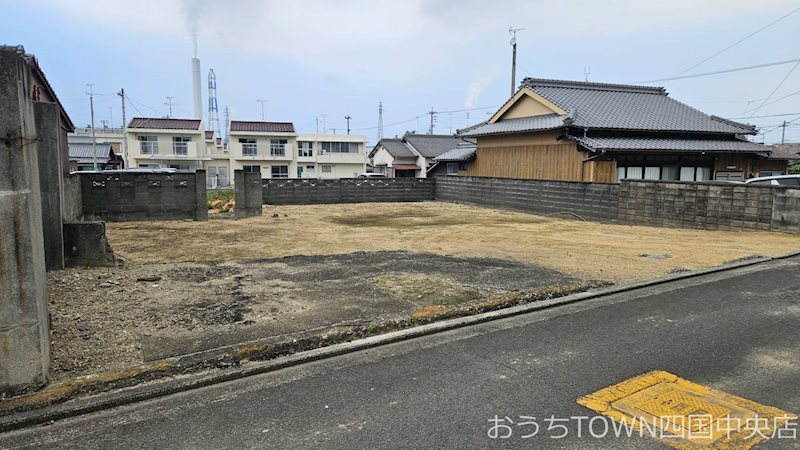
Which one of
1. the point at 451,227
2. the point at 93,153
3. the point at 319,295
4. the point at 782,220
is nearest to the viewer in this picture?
the point at 319,295

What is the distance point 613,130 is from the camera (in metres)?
19.9

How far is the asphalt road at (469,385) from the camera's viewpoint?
9.67ft

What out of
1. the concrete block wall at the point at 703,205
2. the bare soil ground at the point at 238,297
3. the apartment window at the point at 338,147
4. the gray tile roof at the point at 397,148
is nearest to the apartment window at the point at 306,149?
the apartment window at the point at 338,147

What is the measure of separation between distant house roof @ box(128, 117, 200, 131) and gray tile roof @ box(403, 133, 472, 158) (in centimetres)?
1799

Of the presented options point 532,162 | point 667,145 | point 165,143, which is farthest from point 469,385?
point 165,143

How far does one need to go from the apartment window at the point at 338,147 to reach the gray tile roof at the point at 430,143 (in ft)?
22.2

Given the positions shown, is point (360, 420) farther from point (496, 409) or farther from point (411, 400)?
point (496, 409)

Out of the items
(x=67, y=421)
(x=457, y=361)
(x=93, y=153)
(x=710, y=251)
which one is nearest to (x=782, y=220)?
(x=710, y=251)

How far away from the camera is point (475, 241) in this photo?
1126cm

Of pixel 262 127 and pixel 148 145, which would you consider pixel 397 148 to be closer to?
pixel 262 127

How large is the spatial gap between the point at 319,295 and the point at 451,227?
28.7 feet

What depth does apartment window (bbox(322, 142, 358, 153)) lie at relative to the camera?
47.6 meters

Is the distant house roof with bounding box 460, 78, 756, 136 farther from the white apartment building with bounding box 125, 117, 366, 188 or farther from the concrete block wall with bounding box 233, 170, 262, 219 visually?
the white apartment building with bounding box 125, 117, 366, 188

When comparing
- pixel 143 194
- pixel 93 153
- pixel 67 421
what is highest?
pixel 93 153
